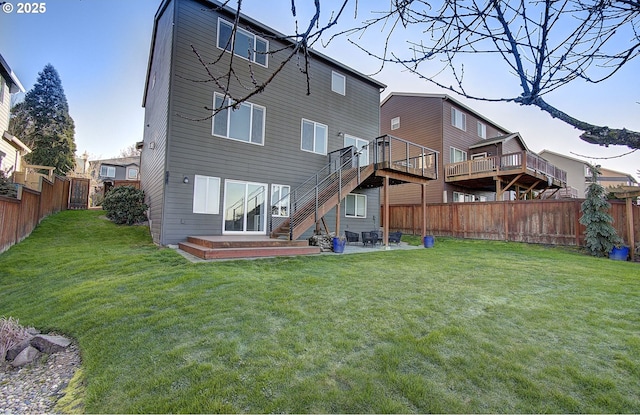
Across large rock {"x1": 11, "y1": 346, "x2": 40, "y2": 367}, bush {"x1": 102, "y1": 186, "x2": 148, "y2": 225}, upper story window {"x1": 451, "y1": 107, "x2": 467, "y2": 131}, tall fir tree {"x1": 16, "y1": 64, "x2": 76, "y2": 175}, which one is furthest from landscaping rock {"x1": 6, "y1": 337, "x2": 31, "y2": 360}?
tall fir tree {"x1": 16, "y1": 64, "x2": 76, "y2": 175}

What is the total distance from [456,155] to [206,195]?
1607cm

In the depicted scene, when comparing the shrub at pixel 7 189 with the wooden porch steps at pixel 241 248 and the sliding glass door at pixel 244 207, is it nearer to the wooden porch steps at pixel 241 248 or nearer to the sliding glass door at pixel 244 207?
the wooden porch steps at pixel 241 248

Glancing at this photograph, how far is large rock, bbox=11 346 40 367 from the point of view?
3.27 metres

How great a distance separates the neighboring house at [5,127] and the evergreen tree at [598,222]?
74.6 ft

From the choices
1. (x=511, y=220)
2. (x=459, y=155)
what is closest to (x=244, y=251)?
(x=511, y=220)

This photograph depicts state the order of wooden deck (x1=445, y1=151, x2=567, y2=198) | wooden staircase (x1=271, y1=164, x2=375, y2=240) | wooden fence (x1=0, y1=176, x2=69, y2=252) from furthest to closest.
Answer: wooden deck (x1=445, y1=151, x2=567, y2=198) < wooden staircase (x1=271, y1=164, x2=375, y2=240) < wooden fence (x1=0, y1=176, x2=69, y2=252)

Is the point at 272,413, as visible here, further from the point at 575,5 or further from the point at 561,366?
the point at 575,5

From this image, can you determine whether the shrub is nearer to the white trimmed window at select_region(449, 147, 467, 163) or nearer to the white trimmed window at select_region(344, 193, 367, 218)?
the white trimmed window at select_region(344, 193, 367, 218)

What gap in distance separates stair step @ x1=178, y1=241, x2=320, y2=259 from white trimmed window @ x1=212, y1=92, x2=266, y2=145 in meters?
4.03

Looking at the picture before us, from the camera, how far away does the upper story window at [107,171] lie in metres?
33.1

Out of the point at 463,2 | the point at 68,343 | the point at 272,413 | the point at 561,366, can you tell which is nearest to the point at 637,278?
the point at 561,366

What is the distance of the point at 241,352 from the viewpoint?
2975 millimetres

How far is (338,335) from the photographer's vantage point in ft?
10.9

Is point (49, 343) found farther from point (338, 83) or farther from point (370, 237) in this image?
point (338, 83)
